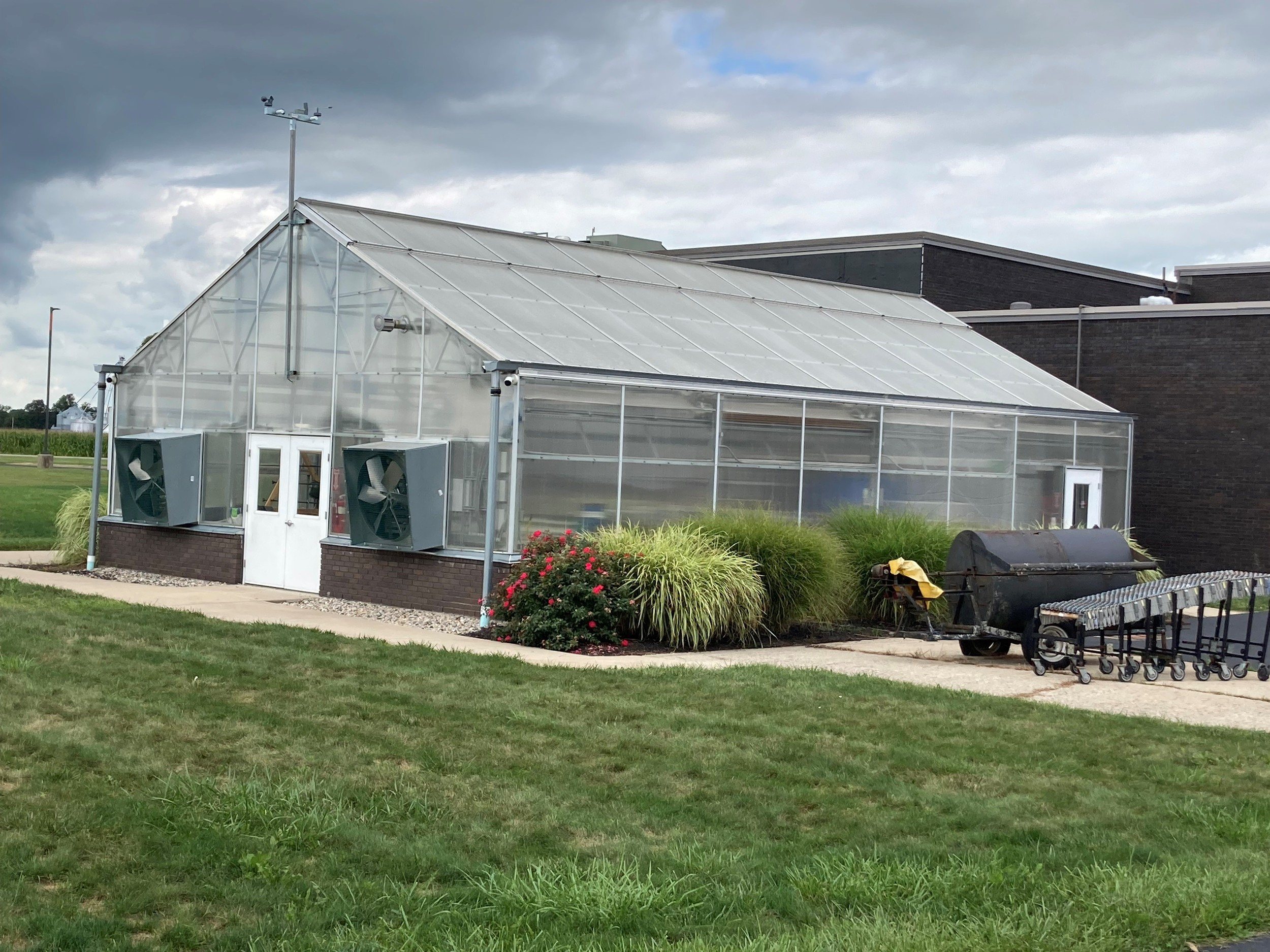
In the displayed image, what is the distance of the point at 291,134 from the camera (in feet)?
63.7

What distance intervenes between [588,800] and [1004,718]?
14.0ft

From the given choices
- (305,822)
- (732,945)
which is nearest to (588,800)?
(305,822)

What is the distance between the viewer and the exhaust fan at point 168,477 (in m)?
20.2

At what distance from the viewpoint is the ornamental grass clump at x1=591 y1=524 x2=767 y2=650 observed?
1493cm

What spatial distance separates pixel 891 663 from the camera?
46.5ft

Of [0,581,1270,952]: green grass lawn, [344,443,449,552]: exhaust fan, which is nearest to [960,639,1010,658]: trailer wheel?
[0,581,1270,952]: green grass lawn

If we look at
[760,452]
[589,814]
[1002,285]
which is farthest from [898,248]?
[589,814]

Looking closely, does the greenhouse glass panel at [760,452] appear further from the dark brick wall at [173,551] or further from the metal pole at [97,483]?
the metal pole at [97,483]

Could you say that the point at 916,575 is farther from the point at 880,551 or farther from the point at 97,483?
the point at 97,483

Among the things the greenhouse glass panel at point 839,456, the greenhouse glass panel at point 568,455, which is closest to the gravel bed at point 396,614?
the greenhouse glass panel at point 568,455

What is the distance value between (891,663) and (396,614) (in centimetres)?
600

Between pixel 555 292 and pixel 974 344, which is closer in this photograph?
pixel 555 292

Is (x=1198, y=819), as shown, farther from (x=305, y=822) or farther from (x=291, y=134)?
(x=291, y=134)

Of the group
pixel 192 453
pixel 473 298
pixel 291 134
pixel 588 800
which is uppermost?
pixel 291 134
